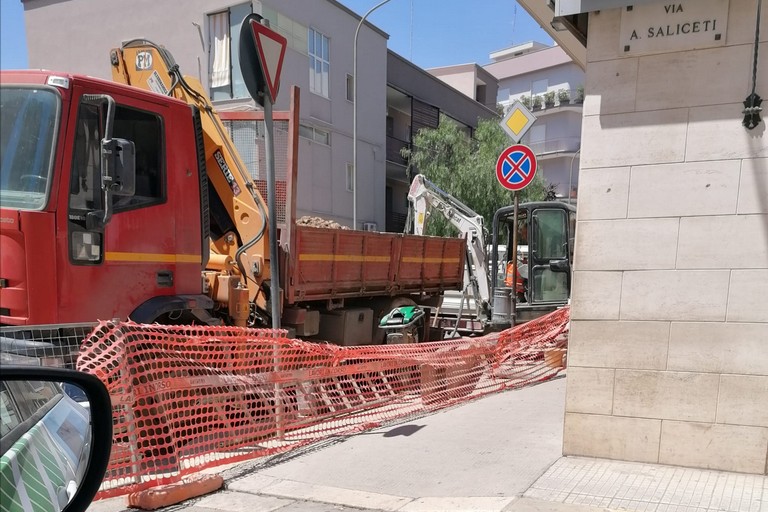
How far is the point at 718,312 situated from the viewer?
3943mm

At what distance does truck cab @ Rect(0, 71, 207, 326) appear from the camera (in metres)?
3.79

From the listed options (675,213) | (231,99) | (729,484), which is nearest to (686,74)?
(675,213)

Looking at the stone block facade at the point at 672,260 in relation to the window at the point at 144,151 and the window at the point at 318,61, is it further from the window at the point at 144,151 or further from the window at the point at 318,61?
the window at the point at 318,61

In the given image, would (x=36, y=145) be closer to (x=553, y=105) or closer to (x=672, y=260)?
(x=672, y=260)

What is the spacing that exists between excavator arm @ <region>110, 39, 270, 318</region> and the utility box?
3.89 ft

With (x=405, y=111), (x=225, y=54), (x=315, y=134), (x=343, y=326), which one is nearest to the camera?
(x=343, y=326)

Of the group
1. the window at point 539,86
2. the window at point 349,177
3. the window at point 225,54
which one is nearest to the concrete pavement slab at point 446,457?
the window at point 225,54

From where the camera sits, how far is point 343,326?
23.6 feet

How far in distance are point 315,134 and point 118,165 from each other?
16.2m

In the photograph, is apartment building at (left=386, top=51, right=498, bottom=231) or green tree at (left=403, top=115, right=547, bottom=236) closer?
green tree at (left=403, top=115, right=547, bottom=236)

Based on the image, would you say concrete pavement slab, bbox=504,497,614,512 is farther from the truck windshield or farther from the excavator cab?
the excavator cab

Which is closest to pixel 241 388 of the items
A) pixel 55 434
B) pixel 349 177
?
pixel 55 434

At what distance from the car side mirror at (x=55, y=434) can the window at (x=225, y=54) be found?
52.0 feet

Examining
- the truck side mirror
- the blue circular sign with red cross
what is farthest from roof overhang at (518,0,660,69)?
the truck side mirror
